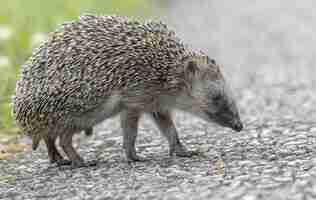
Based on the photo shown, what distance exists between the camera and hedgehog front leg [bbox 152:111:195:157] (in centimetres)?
741

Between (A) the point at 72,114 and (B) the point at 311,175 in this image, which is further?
(A) the point at 72,114

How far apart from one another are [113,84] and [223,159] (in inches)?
47.3

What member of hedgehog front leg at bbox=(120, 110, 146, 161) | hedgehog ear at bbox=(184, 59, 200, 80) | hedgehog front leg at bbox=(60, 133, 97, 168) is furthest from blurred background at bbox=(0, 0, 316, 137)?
hedgehog front leg at bbox=(120, 110, 146, 161)

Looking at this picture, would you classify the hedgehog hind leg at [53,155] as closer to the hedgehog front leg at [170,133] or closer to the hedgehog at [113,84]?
the hedgehog at [113,84]

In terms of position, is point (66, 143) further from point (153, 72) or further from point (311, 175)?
point (311, 175)

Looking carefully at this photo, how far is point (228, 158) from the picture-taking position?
274 inches

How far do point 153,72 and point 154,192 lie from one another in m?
1.71

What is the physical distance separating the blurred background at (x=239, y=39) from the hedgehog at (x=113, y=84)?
204cm

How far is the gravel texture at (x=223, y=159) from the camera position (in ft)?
19.0

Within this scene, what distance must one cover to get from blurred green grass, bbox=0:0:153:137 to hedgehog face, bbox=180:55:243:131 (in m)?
2.64

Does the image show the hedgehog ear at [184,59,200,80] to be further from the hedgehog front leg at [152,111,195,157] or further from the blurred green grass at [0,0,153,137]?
the blurred green grass at [0,0,153,137]

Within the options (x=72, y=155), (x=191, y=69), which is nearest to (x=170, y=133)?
(x=191, y=69)

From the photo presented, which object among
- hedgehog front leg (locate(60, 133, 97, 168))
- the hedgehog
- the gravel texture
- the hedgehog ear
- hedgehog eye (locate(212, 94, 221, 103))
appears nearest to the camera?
the gravel texture

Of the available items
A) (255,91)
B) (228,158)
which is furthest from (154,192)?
(255,91)
